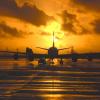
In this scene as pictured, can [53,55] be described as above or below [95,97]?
above

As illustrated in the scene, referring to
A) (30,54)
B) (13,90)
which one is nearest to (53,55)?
(30,54)

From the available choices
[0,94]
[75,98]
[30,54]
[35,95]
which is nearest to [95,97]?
[75,98]

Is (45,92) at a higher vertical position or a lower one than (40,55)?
lower

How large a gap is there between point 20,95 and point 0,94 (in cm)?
110

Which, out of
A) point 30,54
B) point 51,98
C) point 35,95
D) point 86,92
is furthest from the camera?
point 30,54

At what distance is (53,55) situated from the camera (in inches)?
3930

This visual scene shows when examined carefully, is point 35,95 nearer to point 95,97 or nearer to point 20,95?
point 20,95

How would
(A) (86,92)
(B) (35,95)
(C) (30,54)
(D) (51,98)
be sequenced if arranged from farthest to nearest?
(C) (30,54) → (A) (86,92) → (B) (35,95) → (D) (51,98)

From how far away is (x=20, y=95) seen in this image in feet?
79.3

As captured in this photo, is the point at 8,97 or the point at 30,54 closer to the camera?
the point at 8,97

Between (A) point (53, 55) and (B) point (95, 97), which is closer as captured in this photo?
(B) point (95, 97)

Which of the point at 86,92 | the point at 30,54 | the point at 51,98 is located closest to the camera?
the point at 51,98

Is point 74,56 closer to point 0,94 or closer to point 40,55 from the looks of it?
point 40,55

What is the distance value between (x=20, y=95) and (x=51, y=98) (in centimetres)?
202
